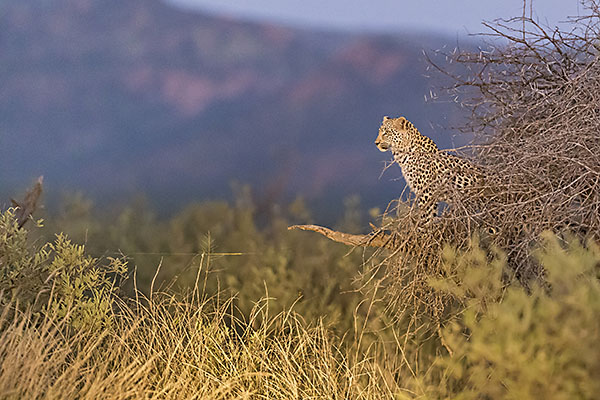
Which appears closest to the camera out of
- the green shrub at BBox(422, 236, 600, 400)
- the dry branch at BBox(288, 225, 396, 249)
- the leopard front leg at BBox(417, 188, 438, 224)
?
the green shrub at BBox(422, 236, 600, 400)

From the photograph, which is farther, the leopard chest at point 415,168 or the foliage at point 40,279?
the leopard chest at point 415,168

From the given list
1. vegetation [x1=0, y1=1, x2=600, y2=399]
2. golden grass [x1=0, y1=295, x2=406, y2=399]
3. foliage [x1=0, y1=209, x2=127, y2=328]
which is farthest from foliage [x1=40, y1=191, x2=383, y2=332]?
golden grass [x1=0, y1=295, x2=406, y2=399]

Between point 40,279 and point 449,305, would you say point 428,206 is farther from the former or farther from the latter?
point 40,279

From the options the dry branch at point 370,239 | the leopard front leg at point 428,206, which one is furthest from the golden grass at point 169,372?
the leopard front leg at point 428,206

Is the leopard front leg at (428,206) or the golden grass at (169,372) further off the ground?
the leopard front leg at (428,206)

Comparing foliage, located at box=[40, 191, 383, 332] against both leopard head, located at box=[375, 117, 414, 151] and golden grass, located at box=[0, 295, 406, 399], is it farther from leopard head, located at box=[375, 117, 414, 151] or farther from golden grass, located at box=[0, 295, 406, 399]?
golden grass, located at box=[0, 295, 406, 399]

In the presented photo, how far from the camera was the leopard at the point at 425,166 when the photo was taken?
2396 millimetres

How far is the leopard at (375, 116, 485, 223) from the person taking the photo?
2396 mm

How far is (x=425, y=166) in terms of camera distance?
2.95 metres

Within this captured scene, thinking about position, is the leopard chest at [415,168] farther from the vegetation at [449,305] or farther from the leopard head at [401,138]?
the vegetation at [449,305]

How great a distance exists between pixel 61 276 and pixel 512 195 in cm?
188

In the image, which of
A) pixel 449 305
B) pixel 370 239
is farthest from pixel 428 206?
pixel 449 305

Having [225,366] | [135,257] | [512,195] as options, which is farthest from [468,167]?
[135,257]

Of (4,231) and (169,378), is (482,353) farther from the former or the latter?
(4,231)
